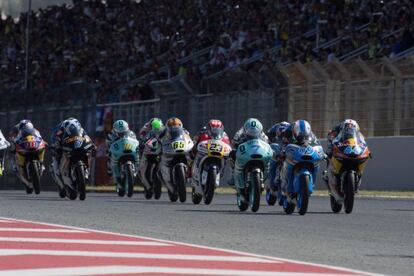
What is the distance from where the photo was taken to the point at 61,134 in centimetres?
2278

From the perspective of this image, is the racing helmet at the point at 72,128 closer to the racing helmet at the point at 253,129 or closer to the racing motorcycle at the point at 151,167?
the racing motorcycle at the point at 151,167

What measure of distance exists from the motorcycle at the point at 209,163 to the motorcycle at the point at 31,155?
17.6 ft

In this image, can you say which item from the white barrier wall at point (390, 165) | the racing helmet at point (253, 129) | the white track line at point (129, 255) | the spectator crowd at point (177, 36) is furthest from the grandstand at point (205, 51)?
the white track line at point (129, 255)

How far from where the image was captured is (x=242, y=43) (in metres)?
35.4

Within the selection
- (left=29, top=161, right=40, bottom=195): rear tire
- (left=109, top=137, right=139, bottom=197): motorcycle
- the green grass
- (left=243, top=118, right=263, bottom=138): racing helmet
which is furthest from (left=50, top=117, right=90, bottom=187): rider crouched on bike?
the green grass

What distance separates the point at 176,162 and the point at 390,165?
21.3 ft

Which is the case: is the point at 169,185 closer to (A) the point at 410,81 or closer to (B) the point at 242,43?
(A) the point at 410,81

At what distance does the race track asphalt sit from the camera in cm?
1124

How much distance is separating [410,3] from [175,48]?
33.6 ft

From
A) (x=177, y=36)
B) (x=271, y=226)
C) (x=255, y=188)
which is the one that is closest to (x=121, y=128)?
(x=255, y=188)

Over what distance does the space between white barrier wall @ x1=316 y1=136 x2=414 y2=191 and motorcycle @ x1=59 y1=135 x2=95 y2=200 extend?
21.9ft

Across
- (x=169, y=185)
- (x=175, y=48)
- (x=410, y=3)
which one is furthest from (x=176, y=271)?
(x=175, y=48)

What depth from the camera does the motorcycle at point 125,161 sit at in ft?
79.1

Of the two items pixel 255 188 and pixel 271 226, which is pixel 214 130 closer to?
pixel 255 188
